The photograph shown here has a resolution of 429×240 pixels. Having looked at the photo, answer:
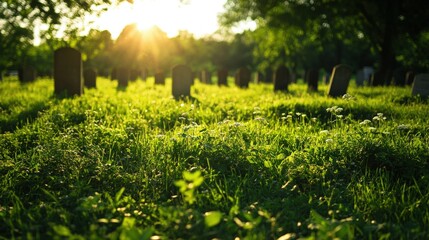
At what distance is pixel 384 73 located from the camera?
51.7 ft

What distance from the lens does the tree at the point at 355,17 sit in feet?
51.3

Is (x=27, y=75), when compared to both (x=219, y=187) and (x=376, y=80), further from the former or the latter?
(x=219, y=187)

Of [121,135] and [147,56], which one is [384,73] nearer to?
[121,135]

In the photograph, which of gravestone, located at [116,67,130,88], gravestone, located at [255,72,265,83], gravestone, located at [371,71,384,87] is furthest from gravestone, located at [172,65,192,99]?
gravestone, located at [255,72,265,83]

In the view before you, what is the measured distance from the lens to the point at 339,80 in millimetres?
9375

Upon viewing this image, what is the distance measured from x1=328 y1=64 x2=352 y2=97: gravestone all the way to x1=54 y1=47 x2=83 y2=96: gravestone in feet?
23.6

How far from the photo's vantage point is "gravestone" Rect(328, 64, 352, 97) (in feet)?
30.6

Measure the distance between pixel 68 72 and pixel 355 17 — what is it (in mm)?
14962

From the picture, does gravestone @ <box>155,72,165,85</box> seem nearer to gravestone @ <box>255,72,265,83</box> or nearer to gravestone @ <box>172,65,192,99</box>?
gravestone @ <box>172,65,192,99</box>

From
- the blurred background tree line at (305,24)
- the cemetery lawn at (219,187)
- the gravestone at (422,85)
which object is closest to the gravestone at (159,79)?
the blurred background tree line at (305,24)

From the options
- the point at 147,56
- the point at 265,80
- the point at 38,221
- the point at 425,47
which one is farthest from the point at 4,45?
the point at 147,56

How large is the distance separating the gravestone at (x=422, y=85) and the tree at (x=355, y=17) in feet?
22.4

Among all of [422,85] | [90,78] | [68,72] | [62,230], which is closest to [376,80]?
[422,85]

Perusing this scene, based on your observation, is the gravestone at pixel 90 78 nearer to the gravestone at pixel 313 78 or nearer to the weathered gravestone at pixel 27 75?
the weathered gravestone at pixel 27 75
